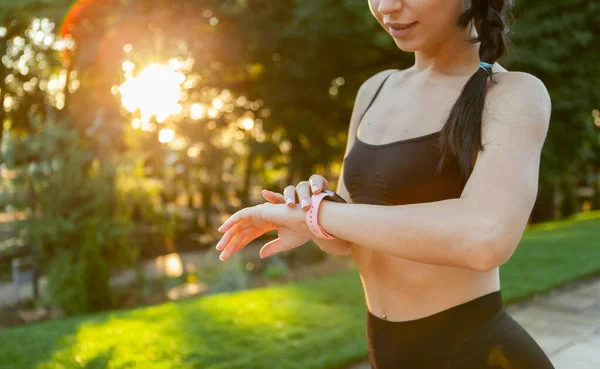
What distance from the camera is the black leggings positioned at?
47.0 inches

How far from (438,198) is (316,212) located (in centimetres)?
29

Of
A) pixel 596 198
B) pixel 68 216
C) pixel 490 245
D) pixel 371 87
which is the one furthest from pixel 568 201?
pixel 490 245

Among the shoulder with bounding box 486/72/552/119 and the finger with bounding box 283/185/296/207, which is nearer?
the shoulder with bounding box 486/72/552/119

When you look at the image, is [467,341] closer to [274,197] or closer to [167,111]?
[274,197]

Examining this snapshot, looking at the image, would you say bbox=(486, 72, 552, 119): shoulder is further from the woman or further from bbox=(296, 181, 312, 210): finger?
bbox=(296, 181, 312, 210): finger

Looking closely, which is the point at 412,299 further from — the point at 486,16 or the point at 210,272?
the point at 210,272

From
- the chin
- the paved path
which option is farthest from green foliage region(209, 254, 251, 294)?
the chin

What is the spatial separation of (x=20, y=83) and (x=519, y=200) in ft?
56.9

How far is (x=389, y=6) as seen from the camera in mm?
1179

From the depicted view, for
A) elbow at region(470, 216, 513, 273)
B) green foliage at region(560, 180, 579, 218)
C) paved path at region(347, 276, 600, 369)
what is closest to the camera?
elbow at region(470, 216, 513, 273)

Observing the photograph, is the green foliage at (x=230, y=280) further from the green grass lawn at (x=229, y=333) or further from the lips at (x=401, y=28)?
the lips at (x=401, y=28)

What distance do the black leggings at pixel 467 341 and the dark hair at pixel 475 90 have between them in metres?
0.34

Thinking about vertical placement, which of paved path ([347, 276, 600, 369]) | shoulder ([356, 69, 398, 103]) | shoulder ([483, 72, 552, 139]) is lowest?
paved path ([347, 276, 600, 369])

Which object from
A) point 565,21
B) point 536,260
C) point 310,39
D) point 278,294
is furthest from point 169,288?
point 565,21
